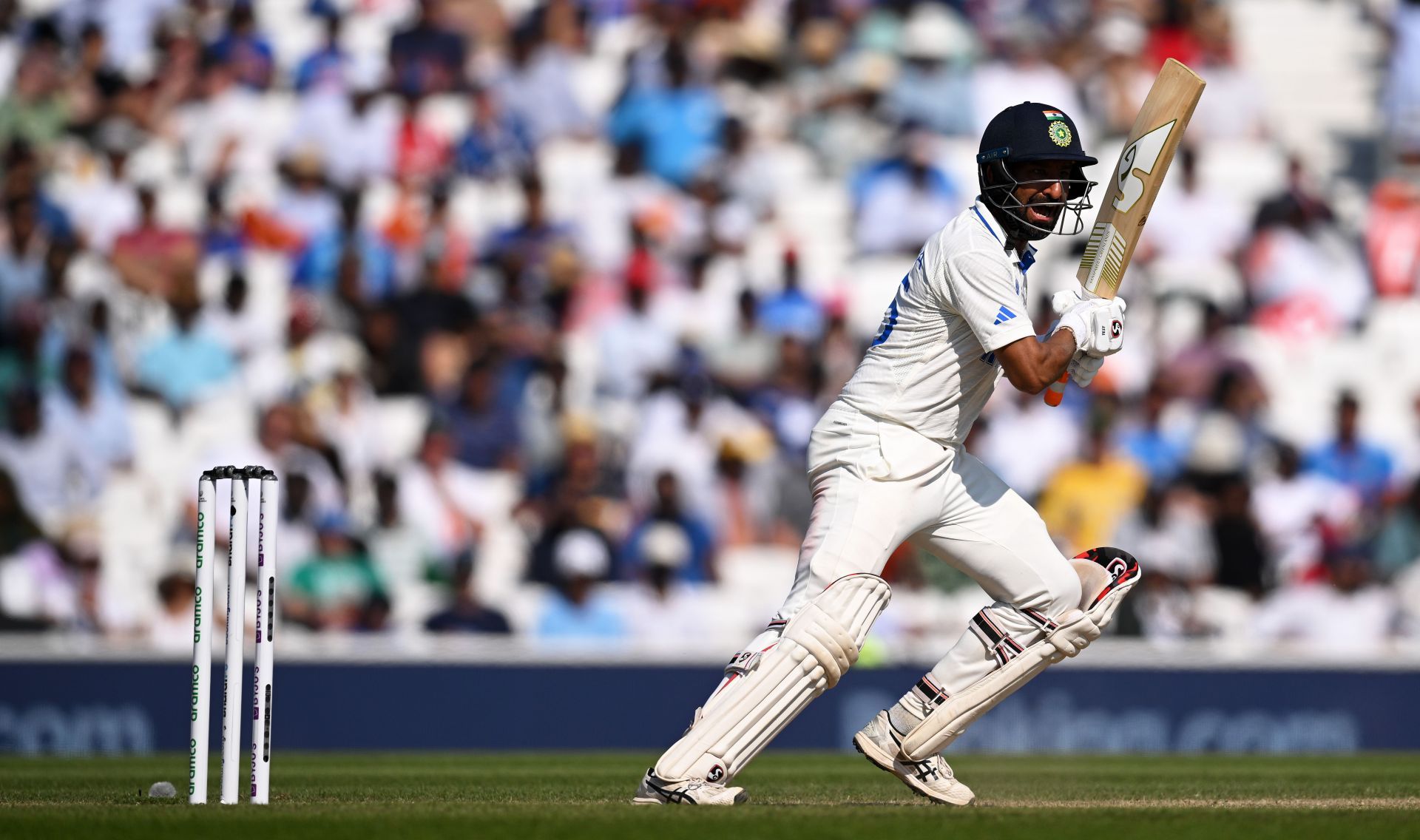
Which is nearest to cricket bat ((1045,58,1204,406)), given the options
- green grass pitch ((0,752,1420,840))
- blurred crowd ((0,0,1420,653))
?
green grass pitch ((0,752,1420,840))

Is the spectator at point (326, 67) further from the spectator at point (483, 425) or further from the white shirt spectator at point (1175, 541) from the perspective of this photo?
the white shirt spectator at point (1175, 541)

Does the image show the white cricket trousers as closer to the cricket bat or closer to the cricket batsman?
the cricket batsman

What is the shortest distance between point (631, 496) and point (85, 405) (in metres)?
3.23

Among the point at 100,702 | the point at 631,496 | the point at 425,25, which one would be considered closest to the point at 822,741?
the point at 631,496

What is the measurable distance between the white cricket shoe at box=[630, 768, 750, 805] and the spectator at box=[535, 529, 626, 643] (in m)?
5.71

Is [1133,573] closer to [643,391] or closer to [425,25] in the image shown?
[643,391]

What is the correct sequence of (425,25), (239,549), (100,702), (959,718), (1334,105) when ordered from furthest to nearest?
1. (1334,105)
2. (425,25)
3. (100,702)
4. (959,718)
5. (239,549)

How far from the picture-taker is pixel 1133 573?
5641mm

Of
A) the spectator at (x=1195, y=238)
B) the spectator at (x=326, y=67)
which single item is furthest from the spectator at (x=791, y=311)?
the spectator at (x=326, y=67)

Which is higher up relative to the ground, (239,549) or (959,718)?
(239,549)

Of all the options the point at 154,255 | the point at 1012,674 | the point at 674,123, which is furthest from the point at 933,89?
the point at 1012,674

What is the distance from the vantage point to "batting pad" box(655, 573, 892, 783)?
509 cm

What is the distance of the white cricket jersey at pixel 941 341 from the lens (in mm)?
5379

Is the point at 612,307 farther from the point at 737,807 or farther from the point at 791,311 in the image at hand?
the point at 737,807
